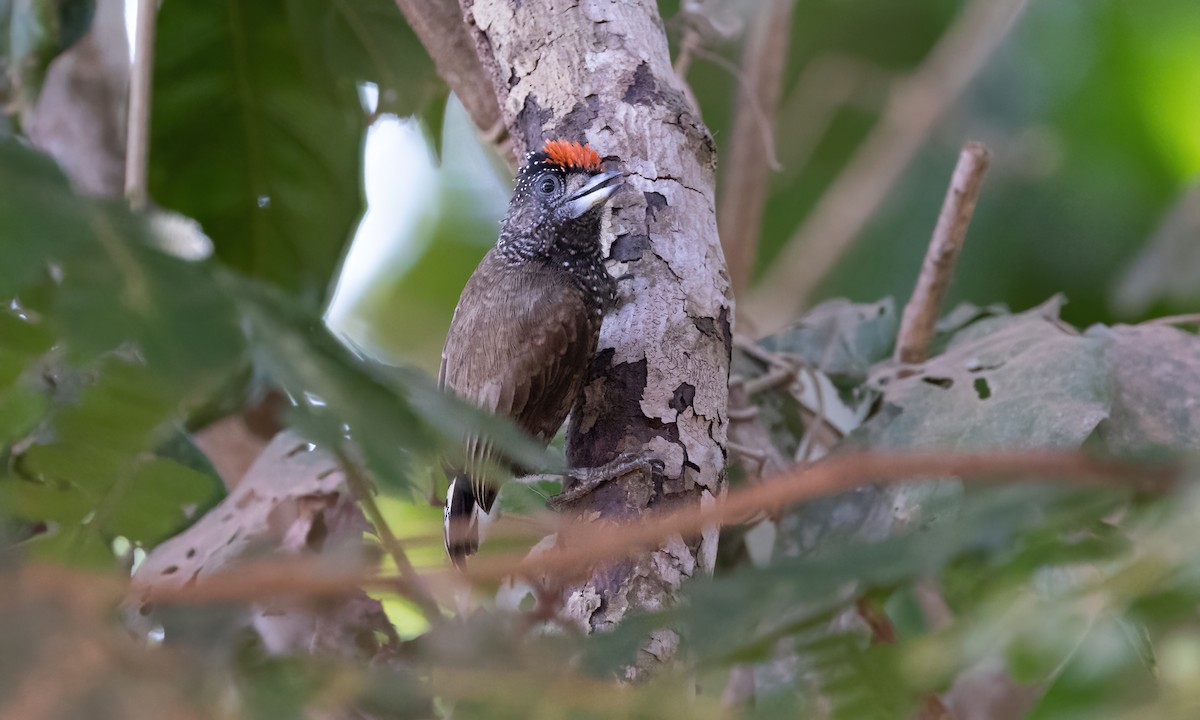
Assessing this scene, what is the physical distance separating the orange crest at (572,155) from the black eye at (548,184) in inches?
4.6

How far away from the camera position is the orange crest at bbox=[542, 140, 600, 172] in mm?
1929

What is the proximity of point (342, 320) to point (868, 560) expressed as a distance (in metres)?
4.06

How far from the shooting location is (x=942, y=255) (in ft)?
8.05

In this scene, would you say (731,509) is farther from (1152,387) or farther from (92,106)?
(92,106)

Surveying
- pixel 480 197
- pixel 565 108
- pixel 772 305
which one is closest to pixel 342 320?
pixel 480 197

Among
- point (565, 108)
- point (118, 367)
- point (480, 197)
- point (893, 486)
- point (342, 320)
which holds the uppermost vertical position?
point (118, 367)

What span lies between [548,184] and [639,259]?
1.99 feet

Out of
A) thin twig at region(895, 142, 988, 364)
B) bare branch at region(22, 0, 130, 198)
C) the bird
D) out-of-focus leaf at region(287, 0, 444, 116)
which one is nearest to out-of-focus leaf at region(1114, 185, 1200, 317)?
thin twig at region(895, 142, 988, 364)

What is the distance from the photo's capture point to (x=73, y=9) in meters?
2.51

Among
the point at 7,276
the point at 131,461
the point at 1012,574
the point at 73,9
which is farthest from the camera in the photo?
the point at 73,9

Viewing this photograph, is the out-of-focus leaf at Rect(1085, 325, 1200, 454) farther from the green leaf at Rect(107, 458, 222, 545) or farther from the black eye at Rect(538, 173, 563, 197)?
the green leaf at Rect(107, 458, 222, 545)

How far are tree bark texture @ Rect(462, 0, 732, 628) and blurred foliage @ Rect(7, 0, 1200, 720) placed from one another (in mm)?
158

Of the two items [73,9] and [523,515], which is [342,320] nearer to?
[73,9]

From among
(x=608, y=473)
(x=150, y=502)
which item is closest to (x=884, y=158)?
(x=608, y=473)
